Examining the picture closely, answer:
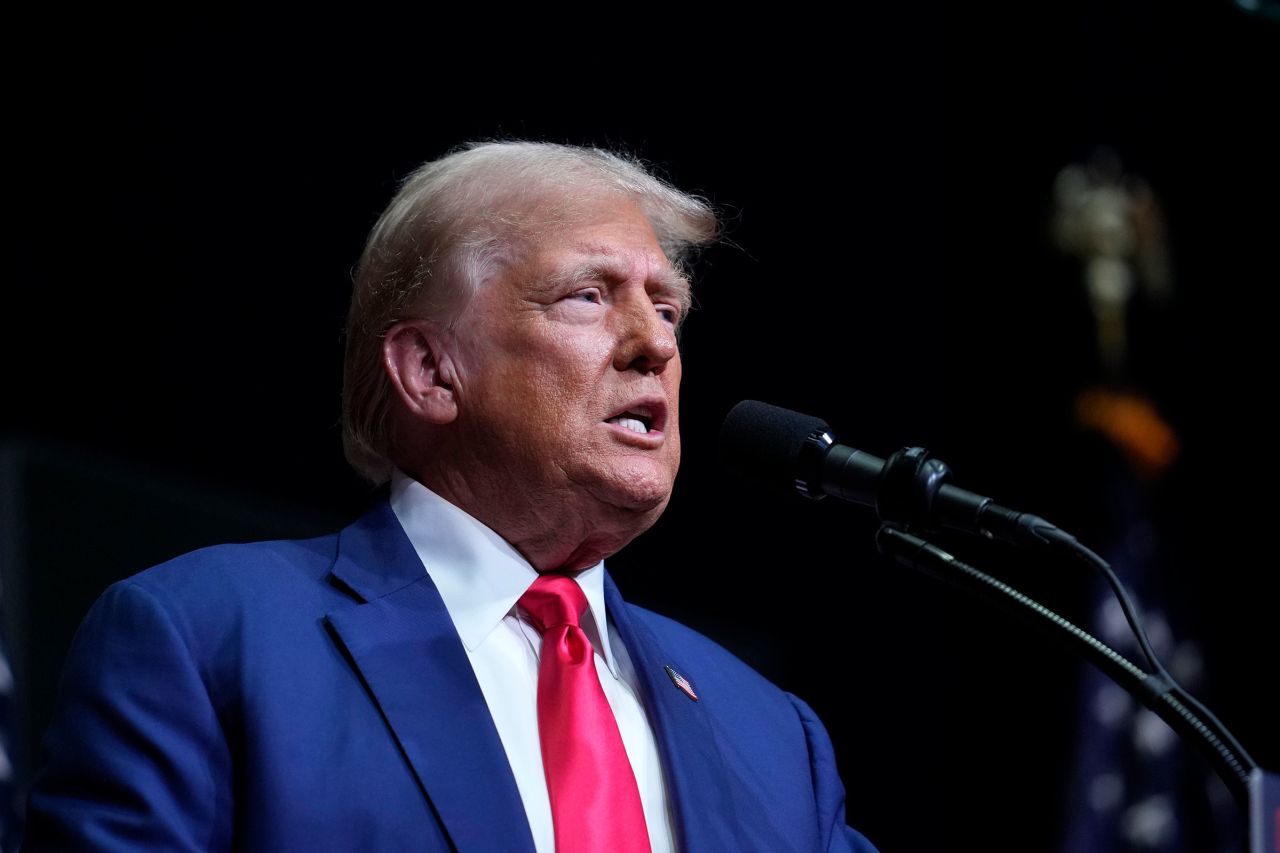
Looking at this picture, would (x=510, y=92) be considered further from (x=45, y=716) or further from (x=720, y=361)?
(x=45, y=716)

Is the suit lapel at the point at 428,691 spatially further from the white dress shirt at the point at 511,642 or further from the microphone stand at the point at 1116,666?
the microphone stand at the point at 1116,666

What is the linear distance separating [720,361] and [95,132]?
1607 mm

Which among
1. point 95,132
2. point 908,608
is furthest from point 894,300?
point 95,132

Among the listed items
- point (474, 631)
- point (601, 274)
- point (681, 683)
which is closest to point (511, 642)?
point (474, 631)

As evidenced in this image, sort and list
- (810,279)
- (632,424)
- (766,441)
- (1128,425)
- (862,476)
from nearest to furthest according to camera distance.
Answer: (862,476) < (766,441) < (632,424) < (810,279) < (1128,425)

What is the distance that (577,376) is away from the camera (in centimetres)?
171

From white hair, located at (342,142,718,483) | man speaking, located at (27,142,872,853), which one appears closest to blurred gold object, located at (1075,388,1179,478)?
man speaking, located at (27,142,872,853)

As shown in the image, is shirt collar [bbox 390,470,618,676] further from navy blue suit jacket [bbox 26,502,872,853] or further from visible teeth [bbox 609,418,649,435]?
visible teeth [bbox 609,418,649,435]

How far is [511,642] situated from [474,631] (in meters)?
0.05

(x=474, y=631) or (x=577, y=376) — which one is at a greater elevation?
(x=577, y=376)

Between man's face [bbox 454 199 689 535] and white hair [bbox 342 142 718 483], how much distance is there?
0.04 meters

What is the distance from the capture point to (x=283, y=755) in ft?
4.50

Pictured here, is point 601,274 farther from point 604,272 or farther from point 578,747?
point 578,747

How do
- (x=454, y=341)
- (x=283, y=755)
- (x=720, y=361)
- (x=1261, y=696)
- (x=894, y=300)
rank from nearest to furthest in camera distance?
(x=283, y=755)
(x=454, y=341)
(x=720, y=361)
(x=894, y=300)
(x=1261, y=696)
